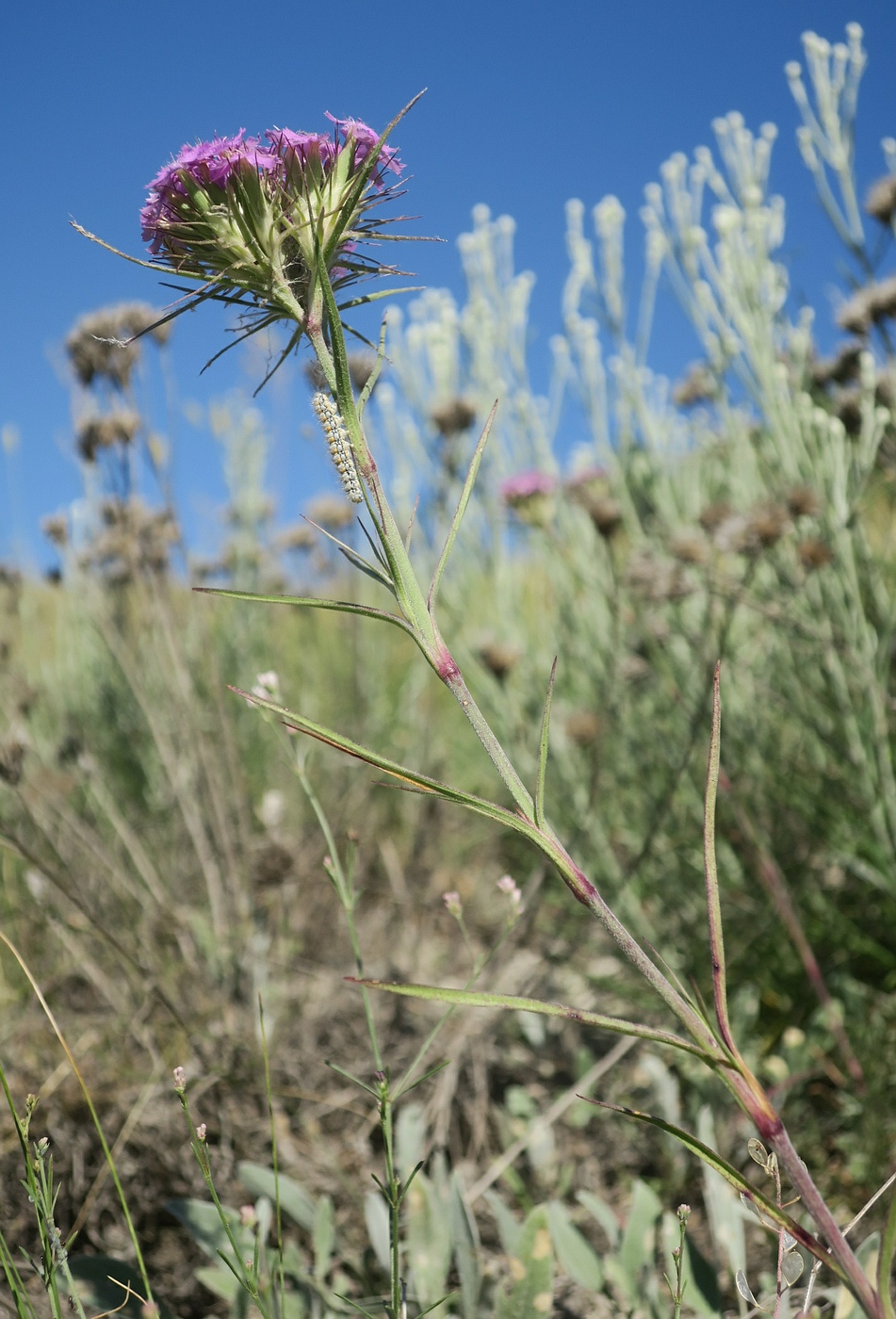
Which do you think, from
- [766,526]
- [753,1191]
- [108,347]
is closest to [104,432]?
[108,347]

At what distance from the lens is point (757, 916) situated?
222cm

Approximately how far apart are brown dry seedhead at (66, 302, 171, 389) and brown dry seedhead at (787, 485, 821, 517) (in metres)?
1.54

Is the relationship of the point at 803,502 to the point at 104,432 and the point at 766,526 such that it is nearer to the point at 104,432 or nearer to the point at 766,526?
the point at 766,526

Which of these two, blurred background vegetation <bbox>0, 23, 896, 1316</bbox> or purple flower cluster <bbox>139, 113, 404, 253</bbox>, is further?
blurred background vegetation <bbox>0, 23, 896, 1316</bbox>

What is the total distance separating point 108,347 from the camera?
2.29m

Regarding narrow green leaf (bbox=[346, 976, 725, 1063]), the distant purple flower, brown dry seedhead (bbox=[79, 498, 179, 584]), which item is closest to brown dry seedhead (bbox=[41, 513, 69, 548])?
brown dry seedhead (bbox=[79, 498, 179, 584])

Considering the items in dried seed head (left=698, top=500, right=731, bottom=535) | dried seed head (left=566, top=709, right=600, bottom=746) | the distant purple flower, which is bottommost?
dried seed head (left=566, top=709, right=600, bottom=746)

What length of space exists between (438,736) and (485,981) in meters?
1.54

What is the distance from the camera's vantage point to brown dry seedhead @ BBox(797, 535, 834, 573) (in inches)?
78.4

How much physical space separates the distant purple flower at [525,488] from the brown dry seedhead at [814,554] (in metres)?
0.80

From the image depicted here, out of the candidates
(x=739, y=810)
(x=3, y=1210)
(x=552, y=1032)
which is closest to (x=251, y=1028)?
(x=3, y=1210)

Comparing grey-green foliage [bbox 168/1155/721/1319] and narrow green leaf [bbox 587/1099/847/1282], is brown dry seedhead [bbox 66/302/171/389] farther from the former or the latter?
narrow green leaf [bbox 587/1099/847/1282]

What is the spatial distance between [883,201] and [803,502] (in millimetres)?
1078

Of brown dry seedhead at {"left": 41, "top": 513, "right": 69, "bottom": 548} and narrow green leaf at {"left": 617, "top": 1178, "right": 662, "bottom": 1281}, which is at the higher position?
brown dry seedhead at {"left": 41, "top": 513, "right": 69, "bottom": 548}
